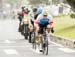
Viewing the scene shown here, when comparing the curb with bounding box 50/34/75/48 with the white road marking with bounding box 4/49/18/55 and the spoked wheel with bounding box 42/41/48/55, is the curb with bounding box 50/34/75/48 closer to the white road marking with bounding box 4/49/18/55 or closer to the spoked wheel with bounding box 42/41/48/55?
the white road marking with bounding box 4/49/18/55

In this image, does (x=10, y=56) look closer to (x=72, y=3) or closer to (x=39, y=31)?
(x=39, y=31)

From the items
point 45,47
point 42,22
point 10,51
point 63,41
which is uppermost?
point 42,22

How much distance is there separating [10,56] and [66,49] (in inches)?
149

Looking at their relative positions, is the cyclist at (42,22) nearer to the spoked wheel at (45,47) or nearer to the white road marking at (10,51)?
the spoked wheel at (45,47)

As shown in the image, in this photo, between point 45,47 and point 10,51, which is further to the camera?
point 10,51

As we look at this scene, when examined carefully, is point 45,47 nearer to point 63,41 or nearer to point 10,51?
point 10,51

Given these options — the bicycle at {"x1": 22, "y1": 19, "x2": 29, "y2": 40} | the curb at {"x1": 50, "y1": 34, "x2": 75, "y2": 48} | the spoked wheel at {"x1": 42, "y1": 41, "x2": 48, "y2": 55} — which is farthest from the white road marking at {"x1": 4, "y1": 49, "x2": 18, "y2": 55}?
the bicycle at {"x1": 22, "y1": 19, "x2": 29, "y2": 40}

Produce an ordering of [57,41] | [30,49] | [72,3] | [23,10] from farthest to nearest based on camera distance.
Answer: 1. [72,3]
2. [23,10]
3. [57,41]
4. [30,49]

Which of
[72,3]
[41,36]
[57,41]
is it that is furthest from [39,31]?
[72,3]

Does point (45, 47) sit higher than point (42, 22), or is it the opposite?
point (42, 22)

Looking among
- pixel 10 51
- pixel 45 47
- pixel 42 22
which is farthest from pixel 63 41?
pixel 45 47

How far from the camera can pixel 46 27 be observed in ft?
58.7

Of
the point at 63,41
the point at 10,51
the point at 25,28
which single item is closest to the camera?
the point at 10,51

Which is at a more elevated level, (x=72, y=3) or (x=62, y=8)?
(x=72, y=3)
